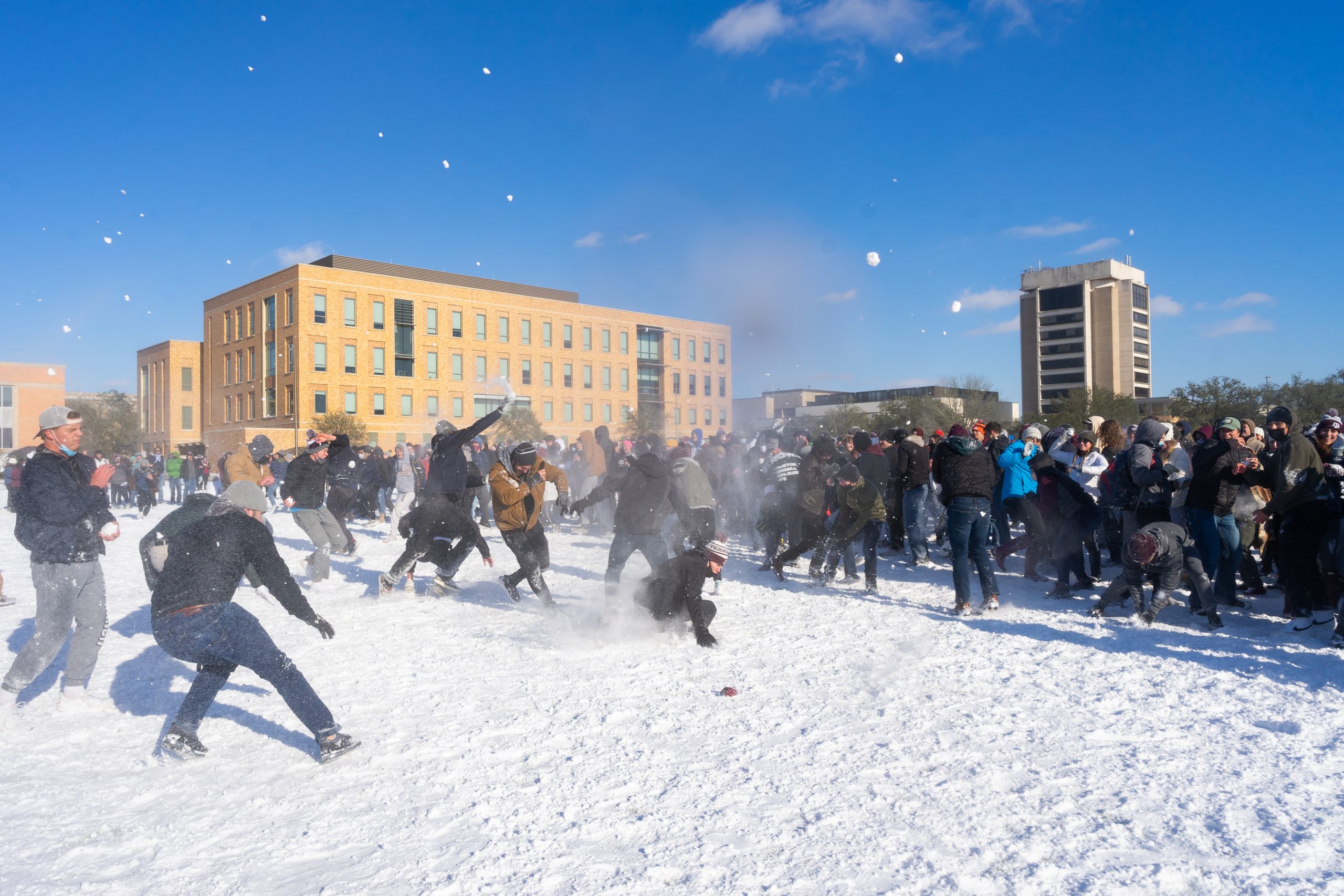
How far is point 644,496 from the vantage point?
24.5ft

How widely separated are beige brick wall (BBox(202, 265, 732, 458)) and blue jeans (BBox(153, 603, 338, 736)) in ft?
168

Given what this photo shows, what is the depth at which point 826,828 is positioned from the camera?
3.42m

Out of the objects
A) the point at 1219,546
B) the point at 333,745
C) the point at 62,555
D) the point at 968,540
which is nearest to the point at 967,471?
the point at 968,540

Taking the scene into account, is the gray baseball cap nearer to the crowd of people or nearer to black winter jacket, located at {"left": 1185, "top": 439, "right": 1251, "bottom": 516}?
the crowd of people

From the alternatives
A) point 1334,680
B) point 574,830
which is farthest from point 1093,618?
point 574,830

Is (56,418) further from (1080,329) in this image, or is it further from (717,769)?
(1080,329)

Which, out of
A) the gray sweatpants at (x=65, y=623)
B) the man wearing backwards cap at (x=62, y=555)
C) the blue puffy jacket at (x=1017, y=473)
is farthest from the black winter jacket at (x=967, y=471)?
the gray sweatpants at (x=65, y=623)

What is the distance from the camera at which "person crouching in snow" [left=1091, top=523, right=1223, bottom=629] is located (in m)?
6.74

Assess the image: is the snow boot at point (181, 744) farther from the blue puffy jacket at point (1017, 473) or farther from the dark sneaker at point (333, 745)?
→ the blue puffy jacket at point (1017, 473)

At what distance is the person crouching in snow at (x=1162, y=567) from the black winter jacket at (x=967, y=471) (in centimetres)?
129

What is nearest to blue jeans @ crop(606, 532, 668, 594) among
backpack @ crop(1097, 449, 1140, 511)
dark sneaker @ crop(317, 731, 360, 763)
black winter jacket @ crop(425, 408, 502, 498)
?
black winter jacket @ crop(425, 408, 502, 498)

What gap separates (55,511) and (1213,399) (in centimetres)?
4590

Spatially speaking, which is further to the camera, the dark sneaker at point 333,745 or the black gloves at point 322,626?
the black gloves at point 322,626

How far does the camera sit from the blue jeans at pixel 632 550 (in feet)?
24.7
